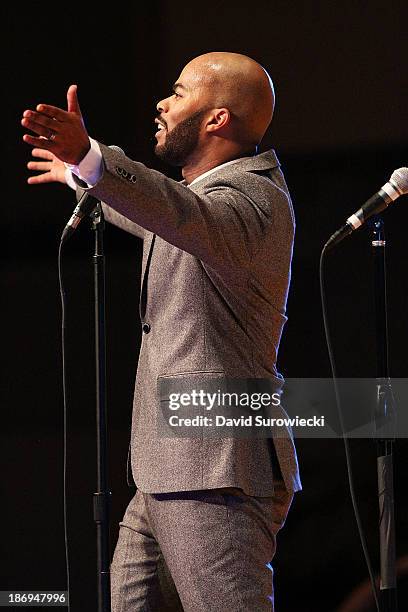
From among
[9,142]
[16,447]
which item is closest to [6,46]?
[9,142]

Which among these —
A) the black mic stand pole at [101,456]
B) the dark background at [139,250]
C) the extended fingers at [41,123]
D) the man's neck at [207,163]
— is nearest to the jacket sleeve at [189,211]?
the extended fingers at [41,123]

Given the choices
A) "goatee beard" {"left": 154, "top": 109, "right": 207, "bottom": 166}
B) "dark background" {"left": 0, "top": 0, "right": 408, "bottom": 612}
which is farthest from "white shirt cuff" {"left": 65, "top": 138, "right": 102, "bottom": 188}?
"dark background" {"left": 0, "top": 0, "right": 408, "bottom": 612}

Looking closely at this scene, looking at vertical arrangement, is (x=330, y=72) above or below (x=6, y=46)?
below

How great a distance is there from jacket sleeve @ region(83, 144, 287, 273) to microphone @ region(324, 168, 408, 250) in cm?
30

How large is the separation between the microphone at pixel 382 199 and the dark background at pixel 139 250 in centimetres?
69

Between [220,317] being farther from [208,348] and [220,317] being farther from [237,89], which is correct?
[237,89]

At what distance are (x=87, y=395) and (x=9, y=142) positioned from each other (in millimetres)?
814

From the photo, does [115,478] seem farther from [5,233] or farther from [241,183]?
[241,183]

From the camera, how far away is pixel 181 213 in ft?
5.49

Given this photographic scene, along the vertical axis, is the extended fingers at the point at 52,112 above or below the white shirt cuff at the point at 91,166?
above

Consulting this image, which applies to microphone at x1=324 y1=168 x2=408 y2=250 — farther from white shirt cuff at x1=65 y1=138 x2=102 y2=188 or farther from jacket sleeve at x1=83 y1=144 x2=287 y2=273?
white shirt cuff at x1=65 y1=138 x2=102 y2=188

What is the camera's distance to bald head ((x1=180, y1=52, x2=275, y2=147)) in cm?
213

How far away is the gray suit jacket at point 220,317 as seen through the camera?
6.05ft

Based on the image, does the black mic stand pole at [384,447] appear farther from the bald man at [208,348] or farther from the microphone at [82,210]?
the microphone at [82,210]
